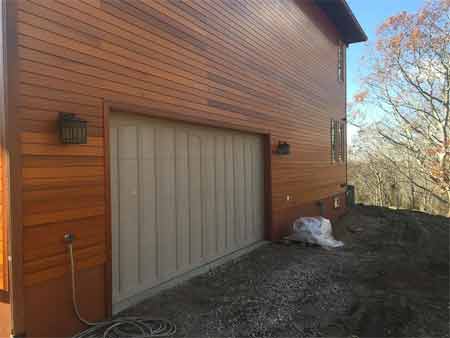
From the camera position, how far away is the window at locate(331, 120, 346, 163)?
1021cm

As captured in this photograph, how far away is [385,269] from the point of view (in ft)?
16.3

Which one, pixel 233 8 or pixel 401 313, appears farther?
pixel 233 8

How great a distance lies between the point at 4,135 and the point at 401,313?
12.6 feet

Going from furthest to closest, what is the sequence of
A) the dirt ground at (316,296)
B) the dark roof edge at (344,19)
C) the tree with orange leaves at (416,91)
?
the tree with orange leaves at (416,91)
the dark roof edge at (344,19)
the dirt ground at (316,296)

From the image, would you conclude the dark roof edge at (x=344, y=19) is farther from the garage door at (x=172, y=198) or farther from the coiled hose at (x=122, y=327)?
the coiled hose at (x=122, y=327)

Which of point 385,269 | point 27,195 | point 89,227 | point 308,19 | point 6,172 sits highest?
point 308,19

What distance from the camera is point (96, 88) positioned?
3033 millimetres

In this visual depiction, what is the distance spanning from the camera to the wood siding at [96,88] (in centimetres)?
252

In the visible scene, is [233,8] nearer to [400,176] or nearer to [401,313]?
[401,313]

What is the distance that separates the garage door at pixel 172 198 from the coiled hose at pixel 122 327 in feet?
1.29

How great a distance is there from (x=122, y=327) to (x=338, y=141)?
9.22 meters

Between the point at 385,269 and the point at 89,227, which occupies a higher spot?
the point at 89,227

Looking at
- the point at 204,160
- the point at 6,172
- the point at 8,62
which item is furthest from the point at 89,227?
the point at 204,160

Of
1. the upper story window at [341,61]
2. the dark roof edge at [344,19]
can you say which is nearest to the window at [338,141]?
the upper story window at [341,61]
